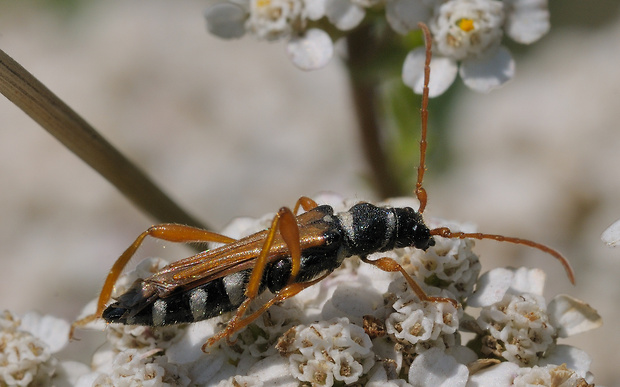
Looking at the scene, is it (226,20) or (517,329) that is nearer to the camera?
(517,329)

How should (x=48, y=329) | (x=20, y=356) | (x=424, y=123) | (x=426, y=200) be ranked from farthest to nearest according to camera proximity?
(x=48, y=329), (x=426, y=200), (x=424, y=123), (x=20, y=356)

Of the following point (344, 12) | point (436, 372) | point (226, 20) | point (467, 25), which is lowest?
point (436, 372)

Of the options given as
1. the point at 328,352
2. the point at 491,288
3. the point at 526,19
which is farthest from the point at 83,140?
the point at 526,19

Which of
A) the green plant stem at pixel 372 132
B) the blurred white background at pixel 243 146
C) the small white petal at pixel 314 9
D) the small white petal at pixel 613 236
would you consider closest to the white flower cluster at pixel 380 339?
the small white petal at pixel 613 236

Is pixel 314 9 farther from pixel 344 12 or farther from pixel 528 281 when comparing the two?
pixel 528 281

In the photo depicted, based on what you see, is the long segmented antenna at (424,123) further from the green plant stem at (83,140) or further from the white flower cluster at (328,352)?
the green plant stem at (83,140)

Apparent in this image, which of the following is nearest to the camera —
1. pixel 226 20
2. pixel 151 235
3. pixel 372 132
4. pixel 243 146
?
pixel 151 235

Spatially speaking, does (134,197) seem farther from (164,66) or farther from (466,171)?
(164,66)

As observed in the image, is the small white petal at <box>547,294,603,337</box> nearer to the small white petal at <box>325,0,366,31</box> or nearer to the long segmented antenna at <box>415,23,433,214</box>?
the long segmented antenna at <box>415,23,433,214</box>
